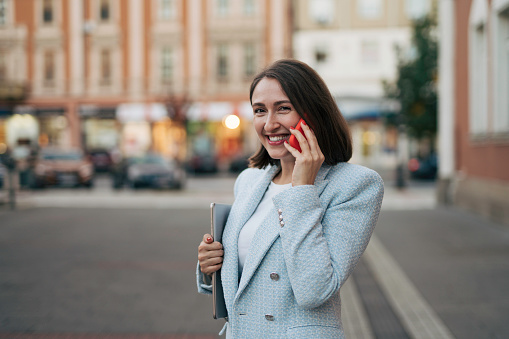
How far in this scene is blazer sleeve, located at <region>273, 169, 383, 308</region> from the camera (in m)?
1.78

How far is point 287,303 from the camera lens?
190 centimetres

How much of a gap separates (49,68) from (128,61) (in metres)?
5.45

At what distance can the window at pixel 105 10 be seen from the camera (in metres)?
37.3

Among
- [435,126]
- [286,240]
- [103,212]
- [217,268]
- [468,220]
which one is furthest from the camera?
[435,126]

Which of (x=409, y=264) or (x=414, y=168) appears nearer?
(x=409, y=264)

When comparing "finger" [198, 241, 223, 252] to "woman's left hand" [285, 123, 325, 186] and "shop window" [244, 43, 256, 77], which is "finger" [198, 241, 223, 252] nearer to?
"woman's left hand" [285, 123, 325, 186]

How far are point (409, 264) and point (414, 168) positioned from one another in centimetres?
1988

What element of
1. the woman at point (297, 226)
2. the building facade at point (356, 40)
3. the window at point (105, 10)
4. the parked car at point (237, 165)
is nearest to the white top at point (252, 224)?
the woman at point (297, 226)

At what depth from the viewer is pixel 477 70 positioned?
13.0 m

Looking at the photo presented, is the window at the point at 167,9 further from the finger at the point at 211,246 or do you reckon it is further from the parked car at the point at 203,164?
the finger at the point at 211,246

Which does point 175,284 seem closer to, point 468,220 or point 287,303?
point 287,303

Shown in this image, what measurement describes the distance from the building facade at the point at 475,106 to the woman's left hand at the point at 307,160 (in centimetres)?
952

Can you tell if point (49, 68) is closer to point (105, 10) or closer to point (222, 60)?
point (105, 10)

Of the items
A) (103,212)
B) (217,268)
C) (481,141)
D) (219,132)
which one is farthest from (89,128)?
(217,268)
